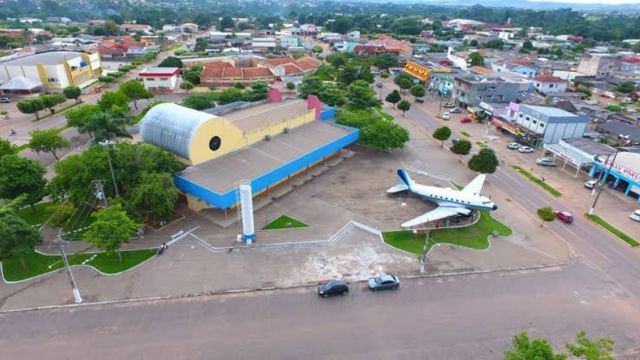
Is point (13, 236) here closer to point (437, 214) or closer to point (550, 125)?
point (437, 214)

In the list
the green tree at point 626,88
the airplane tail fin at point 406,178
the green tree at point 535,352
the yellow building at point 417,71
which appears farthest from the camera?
the yellow building at point 417,71

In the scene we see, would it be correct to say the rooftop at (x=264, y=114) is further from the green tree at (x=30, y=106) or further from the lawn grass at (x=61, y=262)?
the green tree at (x=30, y=106)

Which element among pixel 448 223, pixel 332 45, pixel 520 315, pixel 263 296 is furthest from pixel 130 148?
pixel 332 45

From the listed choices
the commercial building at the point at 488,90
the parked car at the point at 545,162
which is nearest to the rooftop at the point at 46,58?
the commercial building at the point at 488,90

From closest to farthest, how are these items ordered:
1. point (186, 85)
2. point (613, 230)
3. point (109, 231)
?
1. point (109, 231)
2. point (613, 230)
3. point (186, 85)

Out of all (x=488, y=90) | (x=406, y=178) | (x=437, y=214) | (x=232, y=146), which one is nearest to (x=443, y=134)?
(x=406, y=178)

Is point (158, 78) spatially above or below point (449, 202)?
above

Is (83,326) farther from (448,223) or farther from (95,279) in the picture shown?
(448,223)
